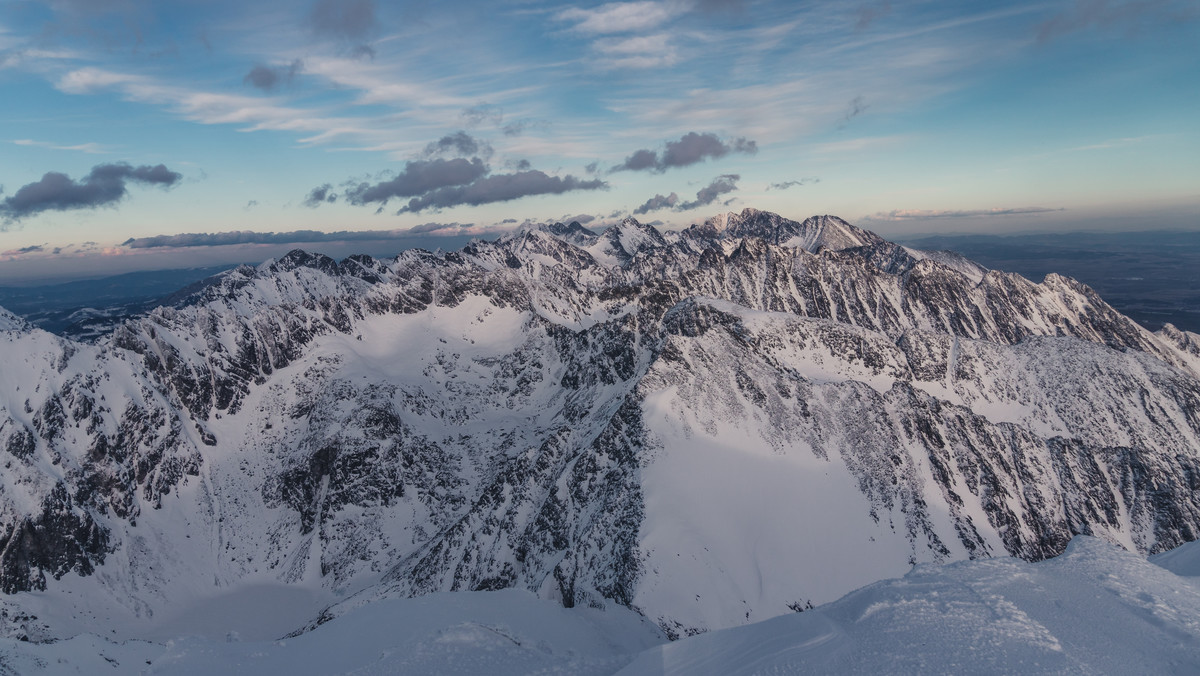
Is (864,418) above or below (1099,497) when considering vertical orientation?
above

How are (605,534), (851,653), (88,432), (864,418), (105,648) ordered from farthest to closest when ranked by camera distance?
1. (88,432)
2. (864,418)
3. (605,534)
4. (105,648)
5. (851,653)

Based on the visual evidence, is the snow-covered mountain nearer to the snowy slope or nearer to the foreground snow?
the foreground snow

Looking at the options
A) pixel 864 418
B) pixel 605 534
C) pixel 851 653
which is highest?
pixel 851 653

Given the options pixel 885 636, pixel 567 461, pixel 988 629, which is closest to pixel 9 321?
pixel 567 461

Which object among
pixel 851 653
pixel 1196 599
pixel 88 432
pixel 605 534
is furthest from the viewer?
pixel 88 432

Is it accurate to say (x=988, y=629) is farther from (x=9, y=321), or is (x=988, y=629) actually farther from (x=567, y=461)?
(x=9, y=321)

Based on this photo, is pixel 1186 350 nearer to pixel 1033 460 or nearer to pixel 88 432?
pixel 1033 460

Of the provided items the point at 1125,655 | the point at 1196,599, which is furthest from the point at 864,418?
the point at 1125,655

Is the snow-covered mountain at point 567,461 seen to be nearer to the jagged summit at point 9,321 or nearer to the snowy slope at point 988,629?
the snowy slope at point 988,629
